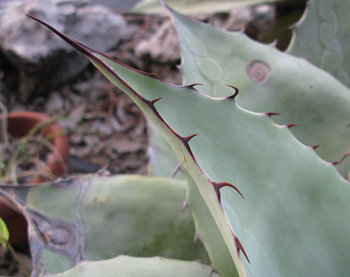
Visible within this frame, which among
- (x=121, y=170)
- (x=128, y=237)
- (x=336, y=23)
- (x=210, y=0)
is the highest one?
(x=336, y=23)

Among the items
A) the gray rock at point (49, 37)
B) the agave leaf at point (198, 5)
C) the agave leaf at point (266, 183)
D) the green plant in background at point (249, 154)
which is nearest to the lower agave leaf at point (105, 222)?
the green plant in background at point (249, 154)

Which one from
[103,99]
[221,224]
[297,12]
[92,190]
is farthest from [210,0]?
[221,224]

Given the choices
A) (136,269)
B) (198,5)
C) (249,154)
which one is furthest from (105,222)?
(198,5)

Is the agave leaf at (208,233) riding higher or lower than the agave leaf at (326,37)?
lower

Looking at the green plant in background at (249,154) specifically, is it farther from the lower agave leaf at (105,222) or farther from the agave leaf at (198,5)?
the agave leaf at (198,5)

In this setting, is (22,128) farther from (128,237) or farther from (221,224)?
(221,224)

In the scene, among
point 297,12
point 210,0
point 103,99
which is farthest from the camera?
point 103,99

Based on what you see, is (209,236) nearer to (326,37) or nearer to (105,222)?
(105,222)
